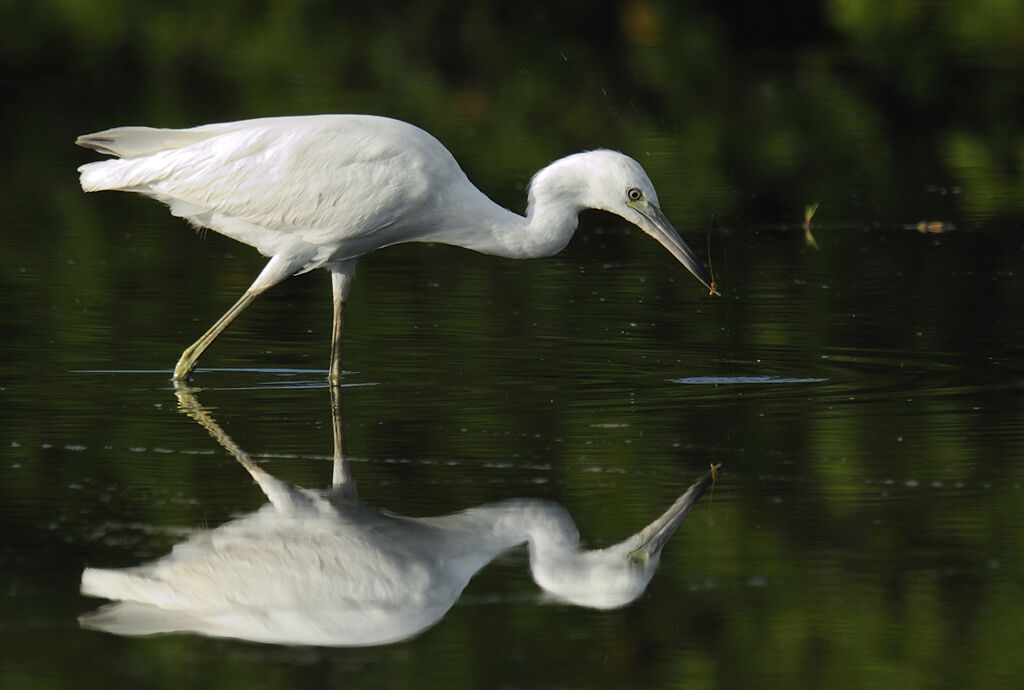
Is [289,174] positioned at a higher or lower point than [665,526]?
higher

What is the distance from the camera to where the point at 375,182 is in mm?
9469

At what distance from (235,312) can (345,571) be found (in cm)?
382

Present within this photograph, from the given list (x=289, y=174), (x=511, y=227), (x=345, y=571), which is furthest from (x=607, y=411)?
(x=345, y=571)

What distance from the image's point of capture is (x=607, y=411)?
8680mm

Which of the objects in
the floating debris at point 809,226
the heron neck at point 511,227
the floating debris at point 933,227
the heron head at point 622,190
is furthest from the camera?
the floating debris at point 933,227

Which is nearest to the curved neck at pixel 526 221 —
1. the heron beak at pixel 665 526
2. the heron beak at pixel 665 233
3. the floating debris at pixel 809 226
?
the heron beak at pixel 665 233

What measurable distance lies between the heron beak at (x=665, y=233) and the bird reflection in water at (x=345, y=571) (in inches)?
112

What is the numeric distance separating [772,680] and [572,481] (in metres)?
2.11

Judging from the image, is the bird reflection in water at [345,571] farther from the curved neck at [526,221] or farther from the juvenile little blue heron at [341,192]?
the curved neck at [526,221]

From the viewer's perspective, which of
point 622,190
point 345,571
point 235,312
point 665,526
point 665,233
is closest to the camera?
point 345,571

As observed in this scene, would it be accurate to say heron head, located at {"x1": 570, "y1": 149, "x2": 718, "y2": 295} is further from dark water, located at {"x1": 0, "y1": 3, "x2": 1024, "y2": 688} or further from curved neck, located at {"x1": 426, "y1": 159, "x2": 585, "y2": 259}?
dark water, located at {"x1": 0, "y1": 3, "x2": 1024, "y2": 688}

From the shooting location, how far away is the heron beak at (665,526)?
6.45 metres

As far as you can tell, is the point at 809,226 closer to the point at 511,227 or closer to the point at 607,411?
the point at 511,227

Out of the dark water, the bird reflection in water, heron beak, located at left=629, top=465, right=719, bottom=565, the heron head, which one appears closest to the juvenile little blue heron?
the heron head
